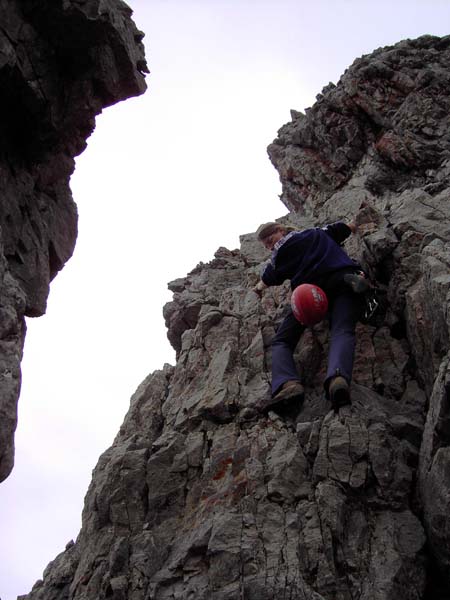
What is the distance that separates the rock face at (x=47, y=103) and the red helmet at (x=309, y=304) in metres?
5.02

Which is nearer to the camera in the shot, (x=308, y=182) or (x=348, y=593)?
(x=348, y=593)

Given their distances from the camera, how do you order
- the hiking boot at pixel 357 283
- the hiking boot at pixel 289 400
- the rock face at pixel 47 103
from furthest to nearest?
the rock face at pixel 47 103 → the hiking boot at pixel 357 283 → the hiking boot at pixel 289 400

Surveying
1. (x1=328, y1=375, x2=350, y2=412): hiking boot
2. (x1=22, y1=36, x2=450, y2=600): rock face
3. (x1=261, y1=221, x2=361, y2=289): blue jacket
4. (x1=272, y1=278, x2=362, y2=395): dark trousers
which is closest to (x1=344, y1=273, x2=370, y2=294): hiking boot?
(x1=272, y1=278, x2=362, y2=395): dark trousers

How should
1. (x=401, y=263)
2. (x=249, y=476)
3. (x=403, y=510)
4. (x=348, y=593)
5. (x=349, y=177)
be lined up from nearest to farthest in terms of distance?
(x=348, y=593) < (x=403, y=510) < (x=249, y=476) < (x=401, y=263) < (x=349, y=177)

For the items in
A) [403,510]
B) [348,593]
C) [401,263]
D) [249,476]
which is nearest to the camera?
[348,593]

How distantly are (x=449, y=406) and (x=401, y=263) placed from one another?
13.1ft

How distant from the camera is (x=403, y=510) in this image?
7328mm

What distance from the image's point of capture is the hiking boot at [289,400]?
9.09m

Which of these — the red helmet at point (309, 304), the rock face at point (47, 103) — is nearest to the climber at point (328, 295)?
the red helmet at point (309, 304)

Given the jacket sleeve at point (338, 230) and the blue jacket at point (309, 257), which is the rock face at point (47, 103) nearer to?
the blue jacket at point (309, 257)

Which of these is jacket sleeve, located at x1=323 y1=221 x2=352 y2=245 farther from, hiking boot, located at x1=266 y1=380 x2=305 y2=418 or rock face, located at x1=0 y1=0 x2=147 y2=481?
rock face, located at x1=0 y1=0 x2=147 y2=481

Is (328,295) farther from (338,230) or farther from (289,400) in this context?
(289,400)

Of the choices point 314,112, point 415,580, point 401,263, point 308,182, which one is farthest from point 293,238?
point 314,112

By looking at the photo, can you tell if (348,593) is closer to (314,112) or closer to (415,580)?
(415,580)
